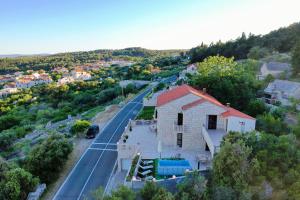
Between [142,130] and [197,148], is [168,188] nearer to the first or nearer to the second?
[197,148]

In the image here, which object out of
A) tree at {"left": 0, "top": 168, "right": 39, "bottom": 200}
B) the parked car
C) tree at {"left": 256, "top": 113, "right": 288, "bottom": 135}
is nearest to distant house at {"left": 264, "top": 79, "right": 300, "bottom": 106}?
tree at {"left": 256, "top": 113, "right": 288, "bottom": 135}

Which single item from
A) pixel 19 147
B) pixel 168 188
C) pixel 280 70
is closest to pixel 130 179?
pixel 168 188

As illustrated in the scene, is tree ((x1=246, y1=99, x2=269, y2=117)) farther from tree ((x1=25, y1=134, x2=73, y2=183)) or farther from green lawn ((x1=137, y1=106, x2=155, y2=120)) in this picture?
tree ((x1=25, y1=134, x2=73, y2=183))

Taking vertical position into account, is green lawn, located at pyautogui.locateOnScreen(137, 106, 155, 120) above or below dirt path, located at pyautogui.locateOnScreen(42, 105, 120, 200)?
above

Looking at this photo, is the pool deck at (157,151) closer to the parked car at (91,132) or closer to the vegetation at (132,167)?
the vegetation at (132,167)

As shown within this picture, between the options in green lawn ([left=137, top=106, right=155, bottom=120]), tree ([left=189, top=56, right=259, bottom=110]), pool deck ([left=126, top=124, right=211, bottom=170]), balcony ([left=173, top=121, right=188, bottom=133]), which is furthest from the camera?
green lawn ([left=137, top=106, right=155, bottom=120])

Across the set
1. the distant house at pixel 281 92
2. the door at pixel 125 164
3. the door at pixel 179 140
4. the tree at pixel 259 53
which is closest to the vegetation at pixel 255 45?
the tree at pixel 259 53

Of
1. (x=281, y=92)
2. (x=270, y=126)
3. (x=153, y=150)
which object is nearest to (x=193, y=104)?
(x=153, y=150)
